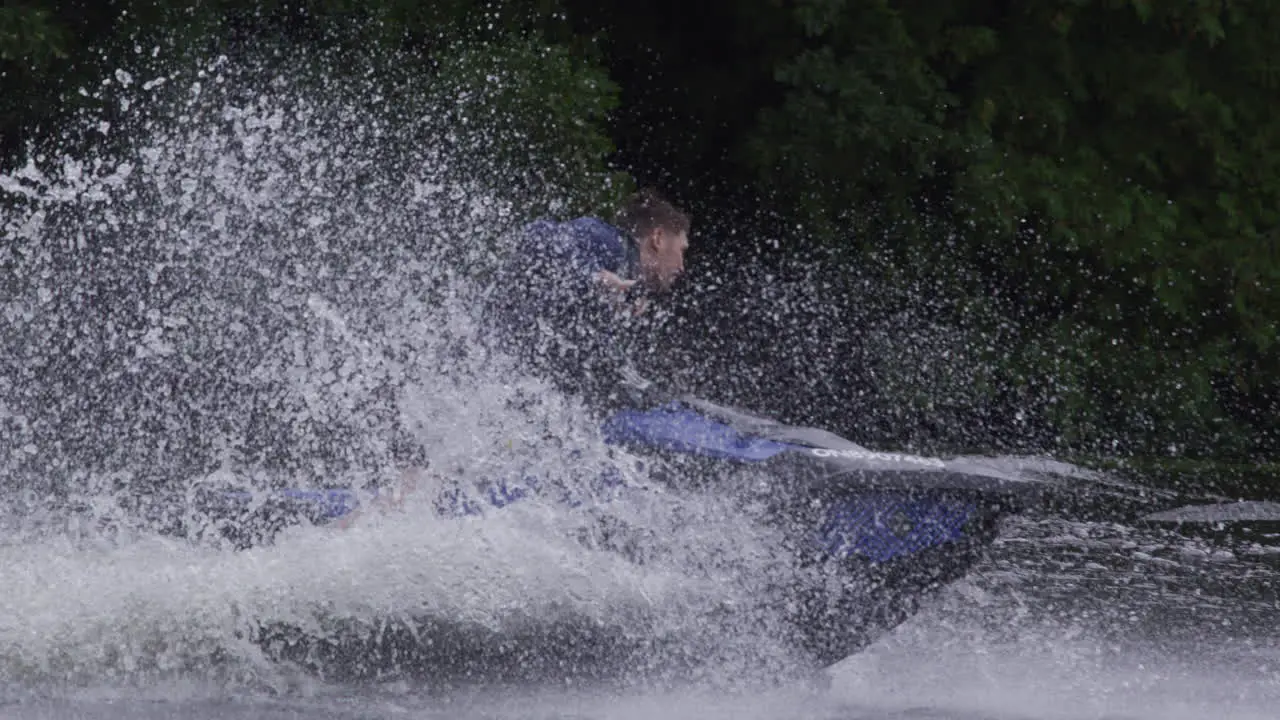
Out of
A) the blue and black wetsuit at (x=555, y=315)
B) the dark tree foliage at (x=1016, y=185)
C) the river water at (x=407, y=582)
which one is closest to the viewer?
the river water at (x=407, y=582)

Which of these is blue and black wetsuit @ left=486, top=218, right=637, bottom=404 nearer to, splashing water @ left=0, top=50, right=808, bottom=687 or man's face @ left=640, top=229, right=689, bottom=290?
splashing water @ left=0, top=50, right=808, bottom=687

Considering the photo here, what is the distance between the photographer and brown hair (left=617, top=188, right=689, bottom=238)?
5.79 metres

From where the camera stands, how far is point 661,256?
581 centimetres

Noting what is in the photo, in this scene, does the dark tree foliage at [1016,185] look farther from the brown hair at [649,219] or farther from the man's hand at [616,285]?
the man's hand at [616,285]

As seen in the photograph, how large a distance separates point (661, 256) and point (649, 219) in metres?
0.13

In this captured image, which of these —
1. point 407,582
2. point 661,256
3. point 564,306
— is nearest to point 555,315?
point 564,306

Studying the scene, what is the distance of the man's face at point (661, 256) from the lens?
19.0 ft

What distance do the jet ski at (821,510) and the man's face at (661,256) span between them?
573mm

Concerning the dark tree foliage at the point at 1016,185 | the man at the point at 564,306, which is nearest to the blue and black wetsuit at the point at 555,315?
the man at the point at 564,306

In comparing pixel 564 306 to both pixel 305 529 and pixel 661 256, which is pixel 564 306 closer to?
pixel 661 256

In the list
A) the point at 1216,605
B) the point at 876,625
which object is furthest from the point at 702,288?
the point at 876,625

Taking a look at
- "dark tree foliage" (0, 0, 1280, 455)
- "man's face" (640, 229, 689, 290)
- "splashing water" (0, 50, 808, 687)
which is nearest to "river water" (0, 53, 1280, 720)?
"splashing water" (0, 50, 808, 687)

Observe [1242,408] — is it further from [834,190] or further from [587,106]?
[587,106]

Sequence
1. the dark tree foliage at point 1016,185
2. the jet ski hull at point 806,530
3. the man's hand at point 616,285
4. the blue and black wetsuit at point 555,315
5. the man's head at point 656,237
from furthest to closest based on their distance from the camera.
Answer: the dark tree foliage at point 1016,185, the man's head at point 656,237, the man's hand at point 616,285, the blue and black wetsuit at point 555,315, the jet ski hull at point 806,530
